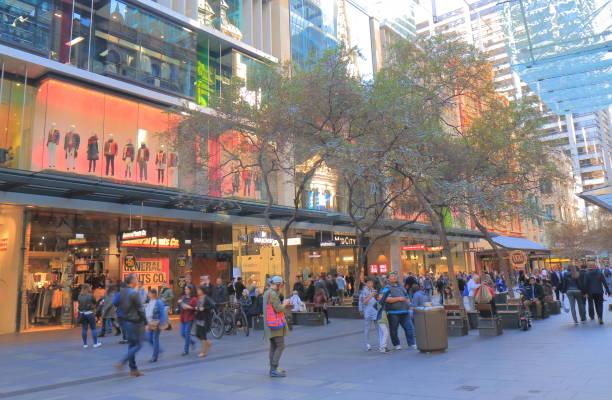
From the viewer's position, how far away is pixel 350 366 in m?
9.09

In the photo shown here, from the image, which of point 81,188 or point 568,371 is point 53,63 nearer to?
point 81,188

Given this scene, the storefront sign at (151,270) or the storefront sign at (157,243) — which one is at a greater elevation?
the storefront sign at (157,243)

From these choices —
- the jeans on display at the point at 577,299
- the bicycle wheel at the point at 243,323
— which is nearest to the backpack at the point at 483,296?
the jeans on display at the point at 577,299

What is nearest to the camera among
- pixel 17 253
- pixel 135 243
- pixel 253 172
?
pixel 17 253

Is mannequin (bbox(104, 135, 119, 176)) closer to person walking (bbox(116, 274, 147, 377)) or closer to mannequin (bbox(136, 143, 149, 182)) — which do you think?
mannequin (bbox(136, 143, 149, 182))

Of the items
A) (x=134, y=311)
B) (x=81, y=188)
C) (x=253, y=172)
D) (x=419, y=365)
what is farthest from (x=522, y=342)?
(x=253, y=172)

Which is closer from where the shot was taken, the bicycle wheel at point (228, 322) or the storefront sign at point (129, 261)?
the bicycle wheel at point (228, 322)

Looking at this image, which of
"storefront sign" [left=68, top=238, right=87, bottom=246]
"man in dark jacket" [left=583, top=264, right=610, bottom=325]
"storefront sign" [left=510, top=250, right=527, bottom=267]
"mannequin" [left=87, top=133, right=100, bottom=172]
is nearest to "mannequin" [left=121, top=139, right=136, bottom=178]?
"mannequin" [left=87, top=133, right=100, bottom=172]

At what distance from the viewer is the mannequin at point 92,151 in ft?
63.3

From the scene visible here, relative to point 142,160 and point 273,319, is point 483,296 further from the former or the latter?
point 142,160

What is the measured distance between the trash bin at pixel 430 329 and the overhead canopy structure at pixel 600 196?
7466mm

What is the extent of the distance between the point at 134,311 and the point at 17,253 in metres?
11.6

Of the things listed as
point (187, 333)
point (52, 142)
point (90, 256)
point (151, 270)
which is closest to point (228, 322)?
point (187, 333)

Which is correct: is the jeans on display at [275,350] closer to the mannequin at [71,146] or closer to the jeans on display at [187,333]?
the jeans on display at [187,333]
